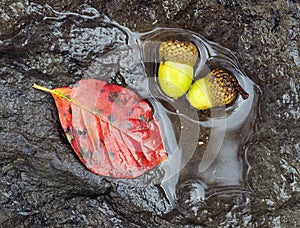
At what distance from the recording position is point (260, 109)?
8.18 feet

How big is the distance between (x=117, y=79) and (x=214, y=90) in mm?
538

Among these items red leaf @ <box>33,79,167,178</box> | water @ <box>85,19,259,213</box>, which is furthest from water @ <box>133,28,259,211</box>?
red leaf @ <box>33,79,167,178</box>

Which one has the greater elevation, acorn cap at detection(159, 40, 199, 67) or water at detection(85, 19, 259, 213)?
acorn cap at detection(159, 40, 199, 67)

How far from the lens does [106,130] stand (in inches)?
94.0

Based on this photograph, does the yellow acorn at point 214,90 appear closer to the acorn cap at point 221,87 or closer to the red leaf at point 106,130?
the acorn cap at point 221,87

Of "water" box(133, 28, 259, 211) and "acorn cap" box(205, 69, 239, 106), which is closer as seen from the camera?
"acorn cap" box(205, 69, 239, 106)

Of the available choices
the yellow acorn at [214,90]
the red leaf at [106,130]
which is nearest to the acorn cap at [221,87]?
the yellow acorn at [214,90]

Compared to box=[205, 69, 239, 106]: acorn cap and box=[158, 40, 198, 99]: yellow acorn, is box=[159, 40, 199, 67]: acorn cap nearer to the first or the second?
box=[158, 40, 198, 99]: yellow acorn

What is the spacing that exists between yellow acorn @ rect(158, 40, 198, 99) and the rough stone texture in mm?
182

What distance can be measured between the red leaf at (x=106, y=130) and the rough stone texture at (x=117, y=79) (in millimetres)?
74

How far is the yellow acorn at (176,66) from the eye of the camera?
2.35 metres

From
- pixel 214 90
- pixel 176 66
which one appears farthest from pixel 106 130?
pixel 214 90

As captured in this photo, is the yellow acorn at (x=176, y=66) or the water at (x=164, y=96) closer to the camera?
the yellow acorn at (x=176, y=66)

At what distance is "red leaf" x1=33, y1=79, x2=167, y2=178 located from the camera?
7.84 feet
